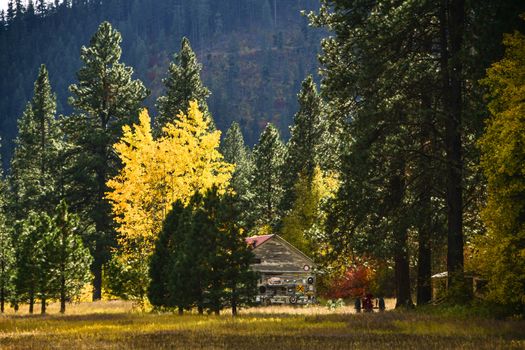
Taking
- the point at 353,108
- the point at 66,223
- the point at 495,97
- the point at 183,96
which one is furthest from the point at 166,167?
the point at 183,96

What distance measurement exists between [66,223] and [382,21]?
21.8 meters

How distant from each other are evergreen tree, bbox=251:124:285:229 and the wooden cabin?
591 inches

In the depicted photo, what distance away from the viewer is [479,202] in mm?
28797

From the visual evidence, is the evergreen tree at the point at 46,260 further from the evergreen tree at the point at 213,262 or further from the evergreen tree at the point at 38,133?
the evergreen tree at the point at 38,133

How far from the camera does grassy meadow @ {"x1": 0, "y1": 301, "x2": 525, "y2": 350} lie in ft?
56.1

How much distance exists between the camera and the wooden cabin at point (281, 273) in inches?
2068

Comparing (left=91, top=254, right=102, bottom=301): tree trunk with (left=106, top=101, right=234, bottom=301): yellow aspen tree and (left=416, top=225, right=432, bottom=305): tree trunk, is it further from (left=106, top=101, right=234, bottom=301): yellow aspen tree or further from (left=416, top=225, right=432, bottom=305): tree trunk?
(left=416, top=225, right=432, bottom=305): tree trunk

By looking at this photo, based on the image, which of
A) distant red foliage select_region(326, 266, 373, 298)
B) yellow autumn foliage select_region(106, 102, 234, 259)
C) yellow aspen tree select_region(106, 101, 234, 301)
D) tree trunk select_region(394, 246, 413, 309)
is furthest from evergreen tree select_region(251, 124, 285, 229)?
tree trunk select_region(394, 246, 413, 309)

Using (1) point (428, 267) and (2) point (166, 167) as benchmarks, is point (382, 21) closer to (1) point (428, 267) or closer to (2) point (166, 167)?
(1) point (428, 267)

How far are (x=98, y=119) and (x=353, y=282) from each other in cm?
2392

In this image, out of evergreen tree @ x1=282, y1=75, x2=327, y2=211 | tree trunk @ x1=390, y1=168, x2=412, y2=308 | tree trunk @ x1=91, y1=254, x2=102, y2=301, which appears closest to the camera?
tree trunk @ x1=390, y1=168, x2=412, y2=308

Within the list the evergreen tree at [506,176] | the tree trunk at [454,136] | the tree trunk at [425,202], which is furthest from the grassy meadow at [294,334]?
the tree trunk at [425,202]

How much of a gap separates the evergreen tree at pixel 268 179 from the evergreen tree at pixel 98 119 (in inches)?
561

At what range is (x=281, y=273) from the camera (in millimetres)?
53281
